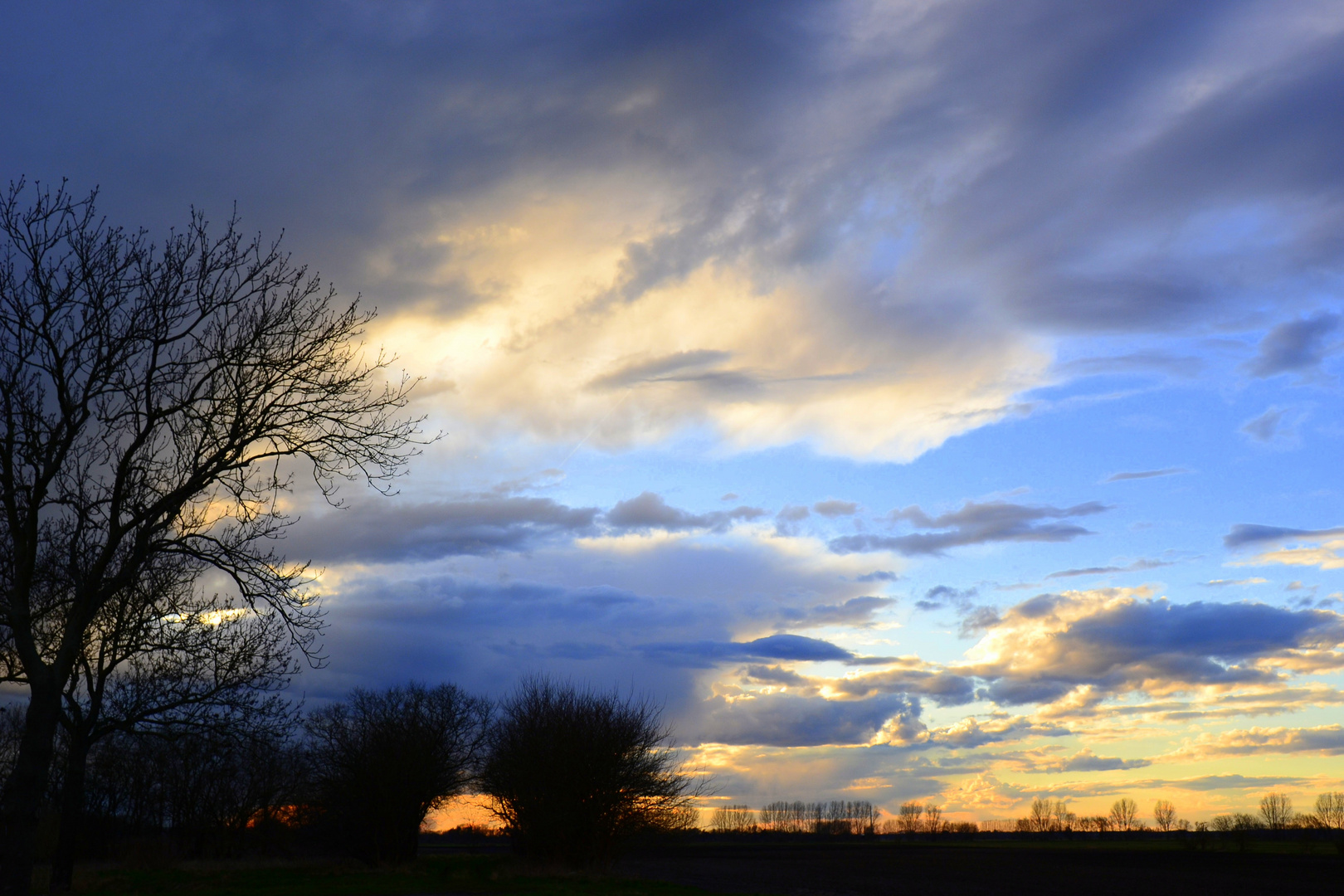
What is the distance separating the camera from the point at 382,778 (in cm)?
4597

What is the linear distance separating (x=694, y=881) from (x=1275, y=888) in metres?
24.3

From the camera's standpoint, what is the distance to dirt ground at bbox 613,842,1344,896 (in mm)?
38531

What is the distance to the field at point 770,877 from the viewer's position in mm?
31062

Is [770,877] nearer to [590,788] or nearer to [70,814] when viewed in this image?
[590,788]

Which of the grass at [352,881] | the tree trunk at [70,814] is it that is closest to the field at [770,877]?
the grass at [352,881]

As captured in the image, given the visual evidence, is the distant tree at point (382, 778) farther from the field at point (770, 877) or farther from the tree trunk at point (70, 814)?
the tree trunk at point (70, 814)

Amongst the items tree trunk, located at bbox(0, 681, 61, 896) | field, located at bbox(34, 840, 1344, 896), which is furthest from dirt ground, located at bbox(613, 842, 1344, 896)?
tree trunk, located at bbox(0, 681, 61, 896)

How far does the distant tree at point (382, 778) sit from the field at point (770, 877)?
1640 mm

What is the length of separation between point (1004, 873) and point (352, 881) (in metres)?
35.4

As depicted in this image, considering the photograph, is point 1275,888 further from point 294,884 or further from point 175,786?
point 175,786

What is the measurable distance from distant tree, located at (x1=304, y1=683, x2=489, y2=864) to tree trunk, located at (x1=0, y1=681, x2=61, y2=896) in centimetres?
3665

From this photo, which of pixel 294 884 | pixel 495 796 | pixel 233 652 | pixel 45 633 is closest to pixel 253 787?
pixel 495 796

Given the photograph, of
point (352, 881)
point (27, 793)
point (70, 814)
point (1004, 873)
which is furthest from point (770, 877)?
point (27, 793)

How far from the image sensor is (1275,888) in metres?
38.8
